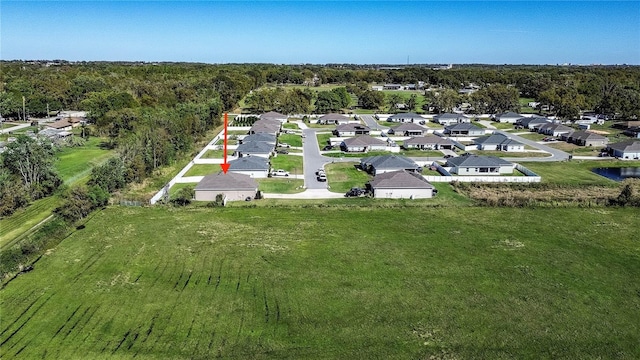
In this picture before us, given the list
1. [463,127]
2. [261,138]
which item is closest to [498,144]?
[463,127]

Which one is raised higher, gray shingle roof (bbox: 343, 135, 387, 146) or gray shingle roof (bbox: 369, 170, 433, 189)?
gray shingle roof (bbox: 343, 135, 387, 146)

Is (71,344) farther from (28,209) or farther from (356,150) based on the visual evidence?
(356,150)

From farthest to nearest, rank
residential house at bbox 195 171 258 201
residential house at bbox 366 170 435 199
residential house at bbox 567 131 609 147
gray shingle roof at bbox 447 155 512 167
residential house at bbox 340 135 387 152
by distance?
1. residential house at bbox 567 131 609 147
2. residential house at bbox 340 135 387 152
3. gray shingle roof at bbox 447 155 512 167
4. residential house at bbox 366 170 435 199
5. residential house at bbox 195 171 258 201

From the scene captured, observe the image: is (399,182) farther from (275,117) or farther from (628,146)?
(275,117)

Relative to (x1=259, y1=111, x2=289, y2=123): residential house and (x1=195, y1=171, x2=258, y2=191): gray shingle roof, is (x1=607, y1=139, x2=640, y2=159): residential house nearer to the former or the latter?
(x1=195, y1=171, x2=258, y2=191): gray shingle roof

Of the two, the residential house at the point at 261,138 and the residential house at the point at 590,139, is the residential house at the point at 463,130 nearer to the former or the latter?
the residential house at the point at 590,139

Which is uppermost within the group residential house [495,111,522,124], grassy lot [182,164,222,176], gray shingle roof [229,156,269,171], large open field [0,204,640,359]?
residential house [495,111,522,124]

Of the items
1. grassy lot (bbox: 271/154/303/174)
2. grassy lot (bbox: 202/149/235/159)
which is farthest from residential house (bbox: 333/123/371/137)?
grassy lot (bbox: 202/149/235/159)
